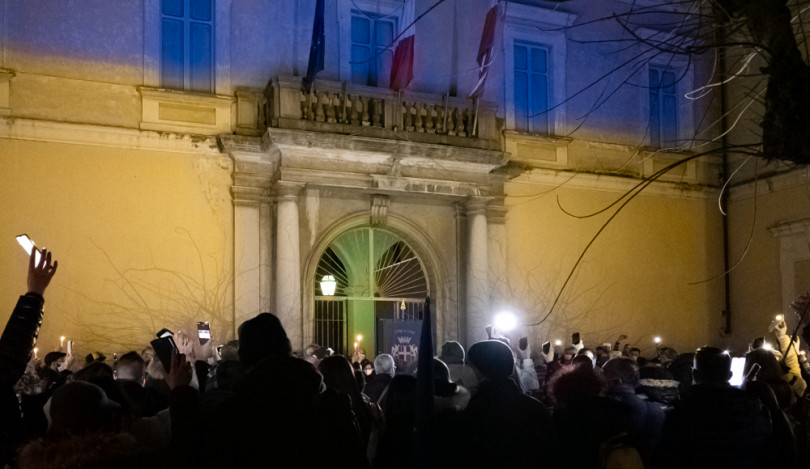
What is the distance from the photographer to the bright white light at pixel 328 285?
14.4 m

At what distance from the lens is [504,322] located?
15125 millimetres

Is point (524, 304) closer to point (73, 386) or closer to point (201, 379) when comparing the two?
point (201, 379)

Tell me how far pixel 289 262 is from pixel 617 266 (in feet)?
24.5

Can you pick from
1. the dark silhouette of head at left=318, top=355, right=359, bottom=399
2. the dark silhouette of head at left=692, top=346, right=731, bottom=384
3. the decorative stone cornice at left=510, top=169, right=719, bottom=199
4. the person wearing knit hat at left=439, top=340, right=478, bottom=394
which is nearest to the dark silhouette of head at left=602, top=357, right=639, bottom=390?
the dark silhouette of head at left=692, top=346, right=731, bottom=384

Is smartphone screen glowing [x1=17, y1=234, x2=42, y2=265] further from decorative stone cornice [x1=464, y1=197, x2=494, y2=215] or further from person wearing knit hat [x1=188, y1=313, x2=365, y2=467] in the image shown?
decorative stone cornice [x1=464, y1=197, x2=494, y2=215]

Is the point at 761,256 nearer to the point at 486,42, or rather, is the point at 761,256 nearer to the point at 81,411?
the point at 486,42

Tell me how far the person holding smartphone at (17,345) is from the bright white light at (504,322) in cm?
1163

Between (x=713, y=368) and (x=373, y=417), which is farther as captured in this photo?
(x=373, y=417)

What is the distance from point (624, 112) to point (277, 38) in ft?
26.0

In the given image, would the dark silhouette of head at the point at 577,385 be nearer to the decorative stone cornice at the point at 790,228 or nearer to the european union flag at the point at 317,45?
the european union flag at the point at 317,45

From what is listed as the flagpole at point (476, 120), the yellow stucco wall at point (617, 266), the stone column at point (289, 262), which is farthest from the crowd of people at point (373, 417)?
the yellow stucco wall at point (617, 266)

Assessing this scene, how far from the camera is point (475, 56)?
636 inches

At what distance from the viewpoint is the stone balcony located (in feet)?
45.1

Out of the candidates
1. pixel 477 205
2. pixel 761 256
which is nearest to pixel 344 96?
pixel 477 205
